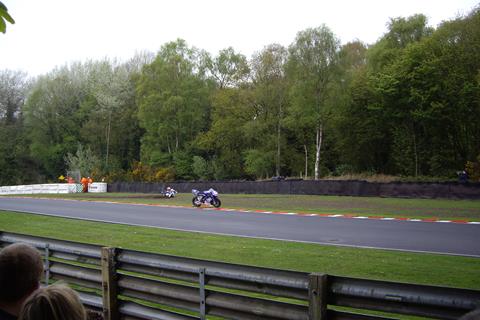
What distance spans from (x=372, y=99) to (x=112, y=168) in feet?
129

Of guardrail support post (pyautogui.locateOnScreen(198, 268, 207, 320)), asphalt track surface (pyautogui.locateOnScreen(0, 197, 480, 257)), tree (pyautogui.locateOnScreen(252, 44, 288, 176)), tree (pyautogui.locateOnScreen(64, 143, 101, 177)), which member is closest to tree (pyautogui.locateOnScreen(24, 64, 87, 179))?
tree (pyautogui.locateOnScreen(64, 143, 101, 177))

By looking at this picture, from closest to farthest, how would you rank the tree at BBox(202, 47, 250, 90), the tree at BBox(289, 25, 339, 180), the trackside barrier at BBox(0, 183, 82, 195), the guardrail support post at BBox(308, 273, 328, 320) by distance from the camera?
the guardrail support post at BBox(308, 273, 328, 320) → the trackside barrier at BBox(0, 183, 82, 195) → the tree at BBox(289, 25, 339, 180) → the tree at BBox(202, 47, 250, 90)

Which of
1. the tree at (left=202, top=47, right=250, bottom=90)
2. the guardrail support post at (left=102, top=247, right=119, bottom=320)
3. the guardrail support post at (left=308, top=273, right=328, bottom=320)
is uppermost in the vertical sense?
the tree at (left=202, top=47, right=250, bottom=90)

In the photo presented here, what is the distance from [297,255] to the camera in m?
12.0

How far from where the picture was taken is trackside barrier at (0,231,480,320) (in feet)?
12.8

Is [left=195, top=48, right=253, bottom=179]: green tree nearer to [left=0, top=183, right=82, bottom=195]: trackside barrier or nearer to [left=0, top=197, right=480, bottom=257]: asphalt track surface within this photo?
[left=0, top=183, right=82, bottom=195]: trackside barrier

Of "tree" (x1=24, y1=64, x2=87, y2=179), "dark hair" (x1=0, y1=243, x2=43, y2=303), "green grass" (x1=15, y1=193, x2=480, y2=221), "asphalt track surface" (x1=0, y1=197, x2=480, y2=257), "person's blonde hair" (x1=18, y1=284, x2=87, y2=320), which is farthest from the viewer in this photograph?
"tree" (x1=24, y1=64, x2=87, y2=179)

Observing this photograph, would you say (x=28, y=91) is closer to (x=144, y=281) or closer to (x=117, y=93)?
(x=117, y=93)

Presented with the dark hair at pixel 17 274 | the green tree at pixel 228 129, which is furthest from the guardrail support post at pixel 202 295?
the green tree at pixel 228 129

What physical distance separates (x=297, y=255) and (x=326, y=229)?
5.88m

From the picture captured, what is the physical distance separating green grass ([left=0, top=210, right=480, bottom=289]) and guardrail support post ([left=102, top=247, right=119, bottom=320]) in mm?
4537

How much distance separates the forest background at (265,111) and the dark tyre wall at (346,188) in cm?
1392

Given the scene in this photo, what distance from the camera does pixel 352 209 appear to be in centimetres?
2627

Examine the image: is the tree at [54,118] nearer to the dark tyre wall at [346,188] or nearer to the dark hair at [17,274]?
the dark tyre wall at [346,188]
